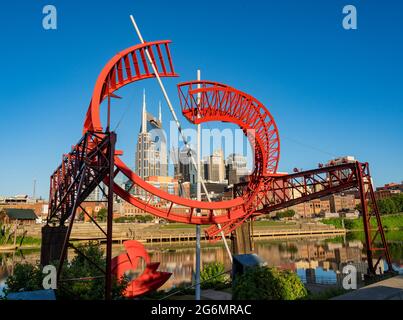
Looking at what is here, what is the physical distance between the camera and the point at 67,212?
20703mm

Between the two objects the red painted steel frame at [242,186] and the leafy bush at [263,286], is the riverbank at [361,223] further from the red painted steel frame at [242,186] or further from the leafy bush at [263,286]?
the leafy bush at [263,286]

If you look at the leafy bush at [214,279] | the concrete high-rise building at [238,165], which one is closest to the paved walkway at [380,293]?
the leafy bush at [214,279]

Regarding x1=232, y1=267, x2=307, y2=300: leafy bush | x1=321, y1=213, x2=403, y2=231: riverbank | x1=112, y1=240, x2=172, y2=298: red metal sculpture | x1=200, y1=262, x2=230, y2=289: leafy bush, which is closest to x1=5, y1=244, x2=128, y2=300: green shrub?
x1=112, y1=240, x2=172, y2=298: red metal sculpture

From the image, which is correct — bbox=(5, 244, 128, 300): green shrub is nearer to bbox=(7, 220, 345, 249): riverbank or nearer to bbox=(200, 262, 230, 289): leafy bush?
bbox=(200, 262, 230, 289): leafy bush

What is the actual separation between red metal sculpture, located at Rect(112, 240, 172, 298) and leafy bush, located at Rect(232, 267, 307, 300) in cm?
862

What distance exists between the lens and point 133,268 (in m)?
18.8

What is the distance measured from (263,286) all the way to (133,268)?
9952mm

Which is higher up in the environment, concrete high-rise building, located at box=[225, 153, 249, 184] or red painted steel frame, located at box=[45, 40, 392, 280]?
concrete high-rise building, located at box=[225, 153, 249, 184]

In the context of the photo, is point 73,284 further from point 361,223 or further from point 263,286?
point 361,223

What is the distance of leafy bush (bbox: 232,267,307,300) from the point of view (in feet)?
35.0

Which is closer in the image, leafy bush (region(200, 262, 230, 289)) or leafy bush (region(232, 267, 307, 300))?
leafy bush (region(232, 267, 307, 300))
